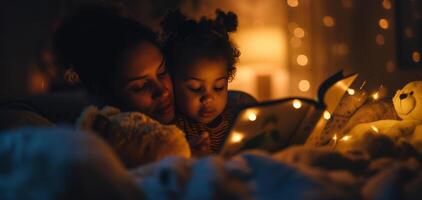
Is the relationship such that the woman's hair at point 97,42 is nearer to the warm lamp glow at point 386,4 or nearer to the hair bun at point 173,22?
the hair bun at point 173,22

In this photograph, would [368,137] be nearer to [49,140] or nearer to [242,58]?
[49,140]

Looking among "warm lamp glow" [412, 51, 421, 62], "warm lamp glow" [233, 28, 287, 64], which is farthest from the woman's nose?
"warm lamp glow" [233, 28, 287, 64]

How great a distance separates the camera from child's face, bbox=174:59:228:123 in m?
1.23

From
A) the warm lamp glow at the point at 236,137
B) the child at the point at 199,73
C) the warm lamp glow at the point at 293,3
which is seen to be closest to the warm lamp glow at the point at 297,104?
the warm lamp glow at the point at 236,137

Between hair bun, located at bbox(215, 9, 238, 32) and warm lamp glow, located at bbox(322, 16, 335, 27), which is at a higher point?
hair bun, located at bbox(215, 9, 238, 32)

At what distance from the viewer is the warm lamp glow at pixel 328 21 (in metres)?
3.20

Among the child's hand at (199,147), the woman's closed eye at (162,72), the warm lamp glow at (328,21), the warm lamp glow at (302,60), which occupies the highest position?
the woman's closed eye at (162,72)

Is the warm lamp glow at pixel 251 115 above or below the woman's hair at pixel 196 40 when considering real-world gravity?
above

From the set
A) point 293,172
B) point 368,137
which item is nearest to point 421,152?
point 368,137

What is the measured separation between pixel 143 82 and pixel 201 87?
0.15m

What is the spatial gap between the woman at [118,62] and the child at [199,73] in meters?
0.04

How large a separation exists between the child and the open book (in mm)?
276

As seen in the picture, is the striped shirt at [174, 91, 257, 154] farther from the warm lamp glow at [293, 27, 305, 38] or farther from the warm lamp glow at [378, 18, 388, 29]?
the warm lamp glow at [293, 27, 305, 38]

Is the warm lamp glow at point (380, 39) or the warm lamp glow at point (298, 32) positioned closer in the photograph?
the warm lamp glow at point (380, 39)
